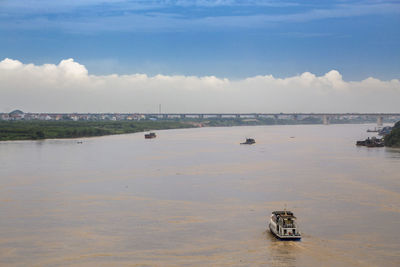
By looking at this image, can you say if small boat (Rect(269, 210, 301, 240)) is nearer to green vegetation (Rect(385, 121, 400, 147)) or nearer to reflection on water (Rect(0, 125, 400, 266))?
reflection on water (Rect(0, 125, 400, 266))

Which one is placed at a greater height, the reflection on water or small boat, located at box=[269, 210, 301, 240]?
small boat, located at box=[269, 210, 301, 240]

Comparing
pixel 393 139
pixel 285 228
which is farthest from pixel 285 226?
pixel 393 139

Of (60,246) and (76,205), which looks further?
(76,205)

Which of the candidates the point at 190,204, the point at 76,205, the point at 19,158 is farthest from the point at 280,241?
the point at 19,158

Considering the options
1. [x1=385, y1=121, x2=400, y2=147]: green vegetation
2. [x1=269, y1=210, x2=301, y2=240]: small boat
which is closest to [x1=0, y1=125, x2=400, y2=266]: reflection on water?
[x1=269, y1=210, x2=301, y2=240]: small boat

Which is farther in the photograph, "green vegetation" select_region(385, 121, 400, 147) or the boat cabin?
"green vegetation" select_region(385, 121, 400, 147)

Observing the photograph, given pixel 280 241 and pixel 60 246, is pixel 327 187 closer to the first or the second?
pixel 280 241

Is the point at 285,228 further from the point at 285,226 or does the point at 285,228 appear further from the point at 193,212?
the point at 193,212

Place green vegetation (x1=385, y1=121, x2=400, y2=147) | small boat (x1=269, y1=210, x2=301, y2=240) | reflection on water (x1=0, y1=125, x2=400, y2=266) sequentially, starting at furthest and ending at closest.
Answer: green vegetation (x1=385, y1=121, x2=400, y2=147) < small boat (x1=269, y1=210, x2=301, y2=240) < reflection on water (x1=0, y1=125, x2=400, y2=266)

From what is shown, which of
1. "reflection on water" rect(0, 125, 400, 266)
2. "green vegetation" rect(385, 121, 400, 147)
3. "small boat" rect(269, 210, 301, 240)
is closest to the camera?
"reflection on water" rect(0, 125, 400, 266)
